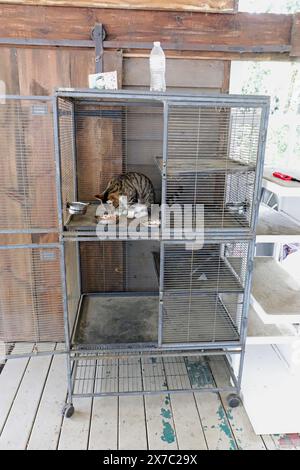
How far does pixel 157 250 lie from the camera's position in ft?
7.32

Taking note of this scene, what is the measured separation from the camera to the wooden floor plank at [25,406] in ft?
5.25

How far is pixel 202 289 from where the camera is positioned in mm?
1666

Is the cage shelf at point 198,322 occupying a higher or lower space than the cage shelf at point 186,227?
lower

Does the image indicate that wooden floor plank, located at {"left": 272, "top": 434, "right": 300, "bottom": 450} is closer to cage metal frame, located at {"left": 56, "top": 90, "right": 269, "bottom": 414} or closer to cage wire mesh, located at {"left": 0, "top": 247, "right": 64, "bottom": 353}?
cage metal frame, located at {"left": 56, "top": 90, "right": 269, "bottom": 414}

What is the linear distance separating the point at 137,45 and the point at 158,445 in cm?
195

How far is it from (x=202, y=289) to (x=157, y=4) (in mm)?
1445

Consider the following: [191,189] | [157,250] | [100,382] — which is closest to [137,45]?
[191,189]

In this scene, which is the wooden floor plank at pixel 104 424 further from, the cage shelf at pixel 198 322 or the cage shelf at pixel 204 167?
the cage shelf at pixel 204 167

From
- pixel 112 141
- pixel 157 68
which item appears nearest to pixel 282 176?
pixel 157 68

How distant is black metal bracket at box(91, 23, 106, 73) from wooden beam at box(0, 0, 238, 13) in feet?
0.33

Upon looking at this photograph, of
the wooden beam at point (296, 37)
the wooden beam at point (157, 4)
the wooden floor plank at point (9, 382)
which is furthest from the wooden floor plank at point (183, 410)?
the wooden beam at point (157, 4)

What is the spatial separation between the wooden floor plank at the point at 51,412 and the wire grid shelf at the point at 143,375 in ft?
0.28

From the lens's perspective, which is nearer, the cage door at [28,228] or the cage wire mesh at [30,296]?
the cage door at [28,228]

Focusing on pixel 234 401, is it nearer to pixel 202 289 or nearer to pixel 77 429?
pixel 202 289
